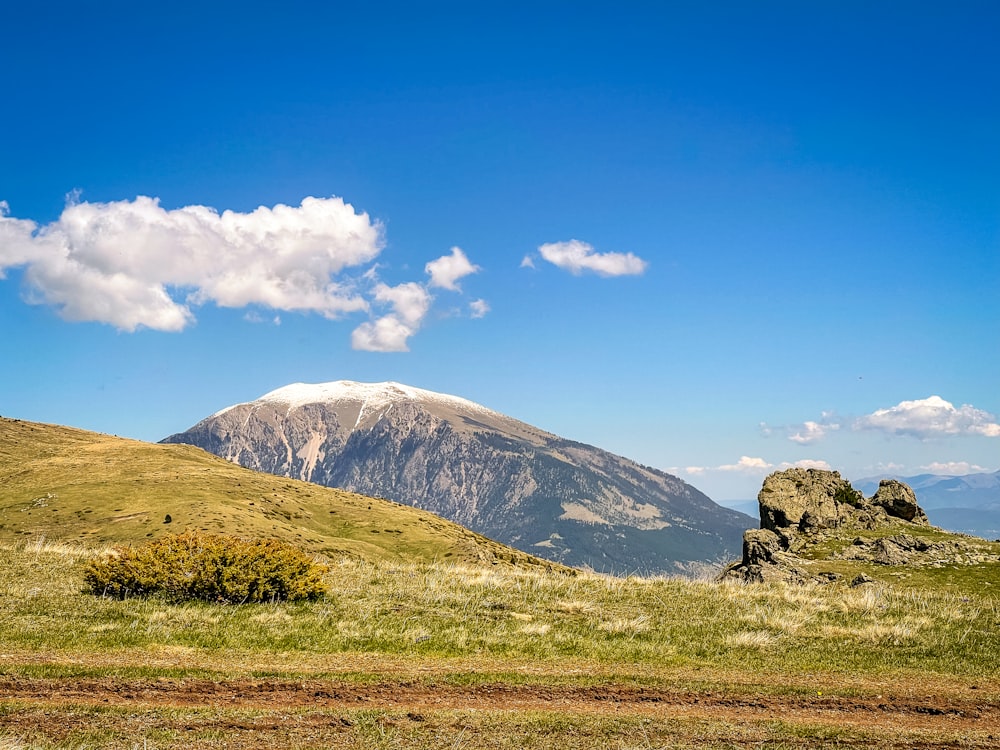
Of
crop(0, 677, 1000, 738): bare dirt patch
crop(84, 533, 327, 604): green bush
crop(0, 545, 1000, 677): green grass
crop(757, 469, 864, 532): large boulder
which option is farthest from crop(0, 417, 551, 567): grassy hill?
crop(0, 677, 1000, 738): bare dirt patch

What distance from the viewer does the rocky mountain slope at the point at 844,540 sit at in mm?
31438

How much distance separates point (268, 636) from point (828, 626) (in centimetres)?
1685

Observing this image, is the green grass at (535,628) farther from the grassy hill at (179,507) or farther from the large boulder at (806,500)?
the grassy hill at (179,507)

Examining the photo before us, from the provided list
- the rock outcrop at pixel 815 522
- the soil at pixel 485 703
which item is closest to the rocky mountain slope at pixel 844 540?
the rock outcrop at pixel 815 522

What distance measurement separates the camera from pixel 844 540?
36125 millimetres

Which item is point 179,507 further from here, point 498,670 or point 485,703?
point 485,703

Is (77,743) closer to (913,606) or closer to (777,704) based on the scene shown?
(777,704)

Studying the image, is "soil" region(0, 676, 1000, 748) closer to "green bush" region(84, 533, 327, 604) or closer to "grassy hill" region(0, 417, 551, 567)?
"green bush" region(84, 533, 327, 604)

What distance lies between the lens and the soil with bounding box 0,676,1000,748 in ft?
40.6

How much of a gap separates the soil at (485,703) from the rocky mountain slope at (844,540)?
17843 mm

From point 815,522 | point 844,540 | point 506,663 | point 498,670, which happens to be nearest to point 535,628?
point 506,663

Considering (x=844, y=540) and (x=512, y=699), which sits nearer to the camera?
(x=512, y=699)

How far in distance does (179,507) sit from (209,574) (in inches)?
2456

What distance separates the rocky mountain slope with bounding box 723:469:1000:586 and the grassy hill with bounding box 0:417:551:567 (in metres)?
41.9
